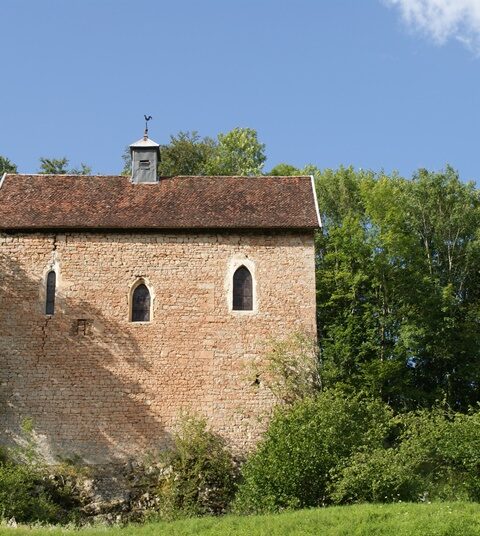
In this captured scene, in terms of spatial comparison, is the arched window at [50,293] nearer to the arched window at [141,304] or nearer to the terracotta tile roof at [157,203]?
the terracotta tile roof at [157,203]

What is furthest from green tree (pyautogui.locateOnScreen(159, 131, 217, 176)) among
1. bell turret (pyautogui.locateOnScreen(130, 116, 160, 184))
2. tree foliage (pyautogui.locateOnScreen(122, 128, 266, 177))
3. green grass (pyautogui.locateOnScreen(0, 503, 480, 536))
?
green grass (pyautogui.locateOnScreen(0, 503, 480, 536))

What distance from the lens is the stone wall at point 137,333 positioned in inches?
1010

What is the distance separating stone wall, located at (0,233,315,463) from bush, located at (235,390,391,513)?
7.75ft

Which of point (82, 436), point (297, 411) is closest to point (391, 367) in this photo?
point (297, 411)

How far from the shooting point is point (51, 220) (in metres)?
27.4

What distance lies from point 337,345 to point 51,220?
407 inches

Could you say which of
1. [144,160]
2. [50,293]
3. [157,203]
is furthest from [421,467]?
[144,160]

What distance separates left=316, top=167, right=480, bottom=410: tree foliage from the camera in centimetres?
2980

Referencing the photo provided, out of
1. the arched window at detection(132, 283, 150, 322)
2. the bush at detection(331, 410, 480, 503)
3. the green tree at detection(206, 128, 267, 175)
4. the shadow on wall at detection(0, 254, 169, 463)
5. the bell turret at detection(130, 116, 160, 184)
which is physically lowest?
the bush at detection(331, 410, 480, 503)

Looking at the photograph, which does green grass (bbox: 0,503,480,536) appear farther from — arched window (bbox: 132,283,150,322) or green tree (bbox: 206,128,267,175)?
green tree (bbox: 206,128,267,175)

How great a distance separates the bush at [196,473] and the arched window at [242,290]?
12.2 feet

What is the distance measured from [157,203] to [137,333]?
4596mm

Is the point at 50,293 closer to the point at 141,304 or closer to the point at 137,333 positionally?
the point at 141,304

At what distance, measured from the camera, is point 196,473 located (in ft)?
80.5
